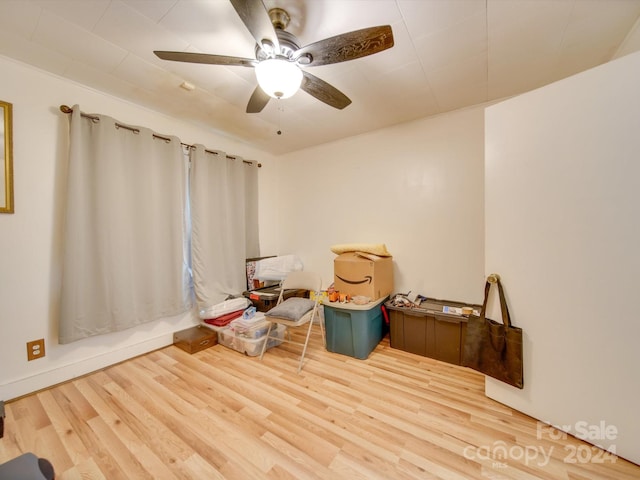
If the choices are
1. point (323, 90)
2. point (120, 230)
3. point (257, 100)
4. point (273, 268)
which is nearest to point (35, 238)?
point (120, 230)

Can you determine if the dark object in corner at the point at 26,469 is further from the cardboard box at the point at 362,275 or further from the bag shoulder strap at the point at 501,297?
the bag shoulder strap at the point at 501,297

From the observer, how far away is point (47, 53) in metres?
1.62

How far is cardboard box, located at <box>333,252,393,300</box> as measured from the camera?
2295 millimetres

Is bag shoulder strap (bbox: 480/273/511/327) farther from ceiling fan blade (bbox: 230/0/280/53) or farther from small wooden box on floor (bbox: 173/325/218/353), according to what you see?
small wooden box on floor (bbox: 173/325/218/353)

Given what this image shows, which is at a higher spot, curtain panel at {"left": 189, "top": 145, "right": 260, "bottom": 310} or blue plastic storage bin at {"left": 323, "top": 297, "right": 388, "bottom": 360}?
curtain panel at {"left": 189, "top": 145, "right": 260, "bottom": 310}

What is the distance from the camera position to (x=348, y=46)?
1.22 m

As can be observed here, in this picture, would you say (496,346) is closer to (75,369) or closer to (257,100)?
(257,100)

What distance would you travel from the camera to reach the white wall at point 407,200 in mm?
2328

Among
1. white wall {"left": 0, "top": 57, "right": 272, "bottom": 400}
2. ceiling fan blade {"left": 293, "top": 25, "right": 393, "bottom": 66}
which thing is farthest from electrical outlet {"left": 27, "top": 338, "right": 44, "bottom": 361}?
ceiling fan blade {"left": 293, "top": 25, "right": 393, "bottom": 66}

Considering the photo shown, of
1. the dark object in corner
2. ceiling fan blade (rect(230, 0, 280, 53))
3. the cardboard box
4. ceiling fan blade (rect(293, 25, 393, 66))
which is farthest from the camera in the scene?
the cardboard box

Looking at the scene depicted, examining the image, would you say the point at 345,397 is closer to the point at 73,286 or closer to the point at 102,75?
the point at 73,286

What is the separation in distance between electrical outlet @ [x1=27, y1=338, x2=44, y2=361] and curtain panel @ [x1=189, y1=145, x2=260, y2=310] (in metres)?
1.13

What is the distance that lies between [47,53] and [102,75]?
28 cm

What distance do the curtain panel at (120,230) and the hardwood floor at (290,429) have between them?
54 centimetres
